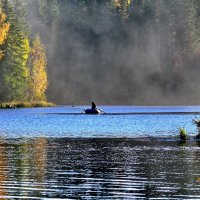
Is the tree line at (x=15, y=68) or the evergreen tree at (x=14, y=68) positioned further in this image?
the evergreen tree at (x=14, y=68)

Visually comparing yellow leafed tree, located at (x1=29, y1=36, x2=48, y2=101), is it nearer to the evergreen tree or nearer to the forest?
the evergreen tree

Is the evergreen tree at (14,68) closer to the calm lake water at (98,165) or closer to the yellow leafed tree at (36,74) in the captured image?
the yellow leafed tree at (36,74)

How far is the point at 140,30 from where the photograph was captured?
183000 mm

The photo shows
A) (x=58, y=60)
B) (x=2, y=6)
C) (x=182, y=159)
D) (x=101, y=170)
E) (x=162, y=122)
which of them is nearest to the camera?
(x=101, y=170)

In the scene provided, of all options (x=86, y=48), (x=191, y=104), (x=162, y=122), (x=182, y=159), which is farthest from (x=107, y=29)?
(x=182, y=159)

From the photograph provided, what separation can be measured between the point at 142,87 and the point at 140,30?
63.0ft

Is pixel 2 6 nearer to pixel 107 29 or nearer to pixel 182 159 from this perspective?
pixel 107 29

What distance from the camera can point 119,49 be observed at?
182250 mm

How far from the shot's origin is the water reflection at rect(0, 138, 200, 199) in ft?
94.8

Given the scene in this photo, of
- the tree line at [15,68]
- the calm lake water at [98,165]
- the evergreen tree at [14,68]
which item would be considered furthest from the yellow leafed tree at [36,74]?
the calm lake water at [98,165]

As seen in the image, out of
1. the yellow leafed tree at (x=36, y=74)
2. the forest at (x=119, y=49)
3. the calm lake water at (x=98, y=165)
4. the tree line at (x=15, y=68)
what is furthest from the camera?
the forest at (x=119, y=49)

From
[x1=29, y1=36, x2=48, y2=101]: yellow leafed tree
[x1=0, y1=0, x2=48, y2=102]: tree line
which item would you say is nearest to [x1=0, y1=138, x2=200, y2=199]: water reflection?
[x1=0, y1=0, x2=48, y2=102]: tree line

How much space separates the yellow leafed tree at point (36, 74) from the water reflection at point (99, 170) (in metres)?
82.8

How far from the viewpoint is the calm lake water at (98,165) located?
29062mm
